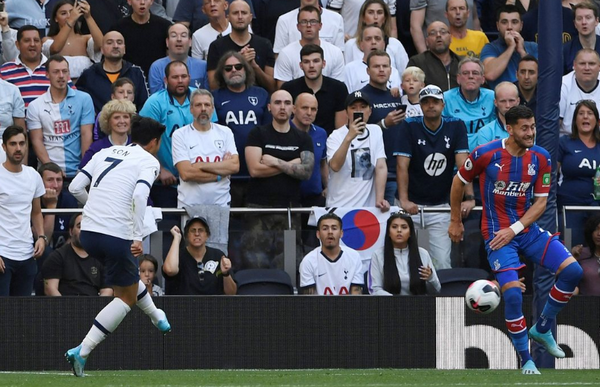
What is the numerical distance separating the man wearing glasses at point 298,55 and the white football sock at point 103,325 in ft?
18.2

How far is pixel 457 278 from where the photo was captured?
→ 41.3 ft

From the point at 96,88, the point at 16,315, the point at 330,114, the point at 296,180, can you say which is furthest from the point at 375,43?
the point at 16,315

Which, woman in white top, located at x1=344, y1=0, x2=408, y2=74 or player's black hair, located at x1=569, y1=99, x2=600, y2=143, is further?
woman in white top, located at x1=344, y1=0, x2=408, y2=74

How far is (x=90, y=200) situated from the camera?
9.90 metres

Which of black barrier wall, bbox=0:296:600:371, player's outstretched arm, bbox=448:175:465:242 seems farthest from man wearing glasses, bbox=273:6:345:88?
player's outstretched arm, bbox=448:175:465:242

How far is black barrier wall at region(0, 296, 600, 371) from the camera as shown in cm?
1197

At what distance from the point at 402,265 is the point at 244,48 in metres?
3.84

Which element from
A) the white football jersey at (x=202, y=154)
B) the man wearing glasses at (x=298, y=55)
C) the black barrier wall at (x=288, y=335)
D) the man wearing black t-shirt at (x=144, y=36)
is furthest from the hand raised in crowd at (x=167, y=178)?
the man wearing black t-shirt at (x=144, y=36)

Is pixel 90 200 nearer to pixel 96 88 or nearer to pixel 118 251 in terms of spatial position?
pixel 118 251

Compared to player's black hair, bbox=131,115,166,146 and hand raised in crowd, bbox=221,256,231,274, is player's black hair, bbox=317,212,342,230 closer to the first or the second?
hand raised in crowd, bbox=221,256,231,274

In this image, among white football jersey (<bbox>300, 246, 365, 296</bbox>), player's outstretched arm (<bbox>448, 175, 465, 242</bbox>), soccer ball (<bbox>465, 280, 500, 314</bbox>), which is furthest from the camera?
white football jersey (<bbox>300, 246, 365, 296</bbox>)

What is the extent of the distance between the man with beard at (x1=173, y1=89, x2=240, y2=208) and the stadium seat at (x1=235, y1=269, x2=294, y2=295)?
906 millimetres

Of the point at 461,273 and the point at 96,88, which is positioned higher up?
the point at 96,88

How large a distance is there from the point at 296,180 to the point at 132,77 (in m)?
2.70
